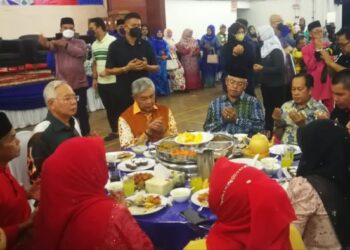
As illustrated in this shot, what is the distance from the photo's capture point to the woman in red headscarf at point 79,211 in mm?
1568

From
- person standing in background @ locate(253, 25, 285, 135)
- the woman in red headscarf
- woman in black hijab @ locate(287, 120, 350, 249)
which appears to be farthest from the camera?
person standing in background @ locate(253, 25, 285, 135)

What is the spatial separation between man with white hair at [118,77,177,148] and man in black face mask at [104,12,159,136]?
131 centimetres

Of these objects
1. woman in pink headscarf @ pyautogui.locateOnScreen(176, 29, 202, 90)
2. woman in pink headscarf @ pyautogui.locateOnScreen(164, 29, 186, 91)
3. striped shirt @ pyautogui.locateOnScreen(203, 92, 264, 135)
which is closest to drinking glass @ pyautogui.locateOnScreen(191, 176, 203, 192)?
striped shirt @ pyautogui.locateOnScreen(203, 92, 264, 135)

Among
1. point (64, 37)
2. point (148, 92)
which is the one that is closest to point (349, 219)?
point (148, 92)

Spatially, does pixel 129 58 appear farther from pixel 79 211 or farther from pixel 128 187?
pixel 79 211

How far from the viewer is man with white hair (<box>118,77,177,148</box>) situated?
317 centimetres

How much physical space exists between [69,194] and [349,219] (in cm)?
133

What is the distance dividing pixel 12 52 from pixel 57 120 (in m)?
4.93

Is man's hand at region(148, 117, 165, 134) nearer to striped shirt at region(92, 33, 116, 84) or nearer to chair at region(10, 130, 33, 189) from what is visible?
chair at region(10, 130, 33, 189)

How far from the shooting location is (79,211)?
158cm

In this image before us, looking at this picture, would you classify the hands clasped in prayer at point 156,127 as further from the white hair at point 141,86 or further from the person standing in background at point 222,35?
the person standing in background at point 222,35

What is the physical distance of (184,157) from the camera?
251 centimetres

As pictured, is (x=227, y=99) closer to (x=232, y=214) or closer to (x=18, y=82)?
(x=232, y=214)

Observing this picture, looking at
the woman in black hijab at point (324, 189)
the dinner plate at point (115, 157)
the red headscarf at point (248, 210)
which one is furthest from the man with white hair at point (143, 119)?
the red headscarf at point (248, 210)
